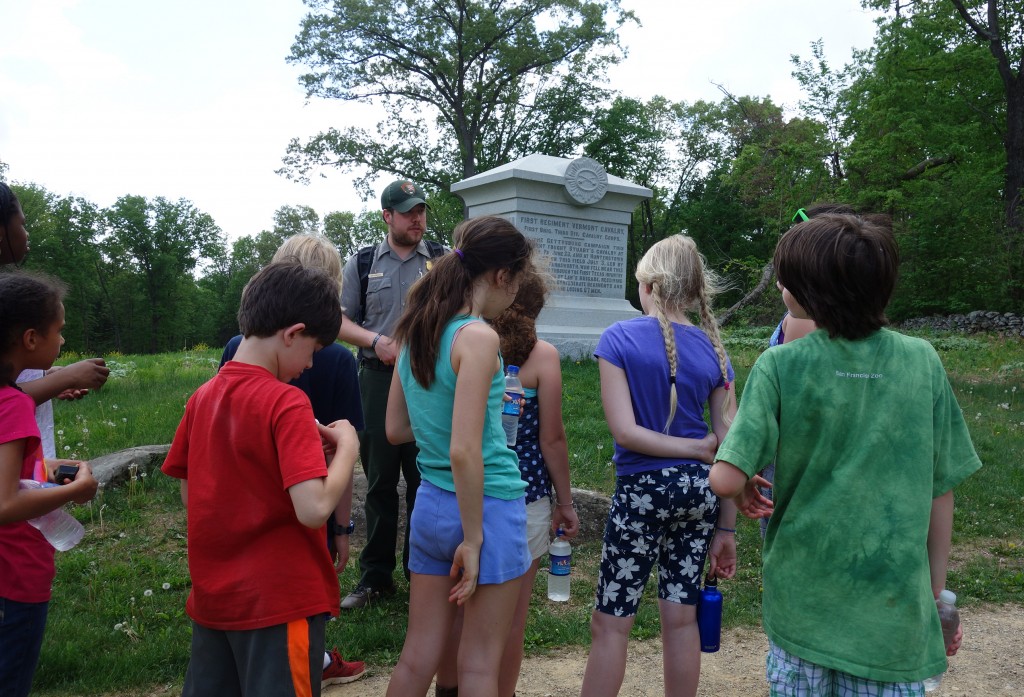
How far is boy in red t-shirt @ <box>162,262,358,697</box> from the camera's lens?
1.96 meters

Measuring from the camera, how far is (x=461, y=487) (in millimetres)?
2281

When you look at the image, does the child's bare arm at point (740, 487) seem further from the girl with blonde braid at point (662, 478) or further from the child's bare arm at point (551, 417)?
the child's bare arm at point (551, 417)

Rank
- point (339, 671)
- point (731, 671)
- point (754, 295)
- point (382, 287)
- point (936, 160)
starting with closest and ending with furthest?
1. point (339, 671)
2. point (731, 671)
3. point (382, 287)
4. point (936, 160)
5. point (754, 295)

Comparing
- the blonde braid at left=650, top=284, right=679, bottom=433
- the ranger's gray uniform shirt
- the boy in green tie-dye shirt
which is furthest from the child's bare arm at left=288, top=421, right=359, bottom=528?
the ranger's gray uniform shirt

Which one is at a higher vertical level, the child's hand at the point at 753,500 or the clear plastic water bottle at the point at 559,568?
the child's hand at the point at 753,500

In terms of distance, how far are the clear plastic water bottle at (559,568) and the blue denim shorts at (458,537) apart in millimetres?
929

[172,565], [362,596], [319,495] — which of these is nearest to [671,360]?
[319,495]

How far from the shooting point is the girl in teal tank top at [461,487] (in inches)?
91.4

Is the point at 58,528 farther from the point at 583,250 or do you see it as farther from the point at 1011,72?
the point at 1011,72

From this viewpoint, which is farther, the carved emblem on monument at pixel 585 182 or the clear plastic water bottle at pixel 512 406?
the carved emblem on monument at pixel 585 182

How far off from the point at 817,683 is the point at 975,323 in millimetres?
22181

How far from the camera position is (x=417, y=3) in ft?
96.9

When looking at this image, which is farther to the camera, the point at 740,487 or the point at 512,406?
the point at 512,406

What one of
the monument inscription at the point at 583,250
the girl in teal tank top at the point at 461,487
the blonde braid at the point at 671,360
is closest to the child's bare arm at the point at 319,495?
the girl in teal tank top at the point at 461,487
